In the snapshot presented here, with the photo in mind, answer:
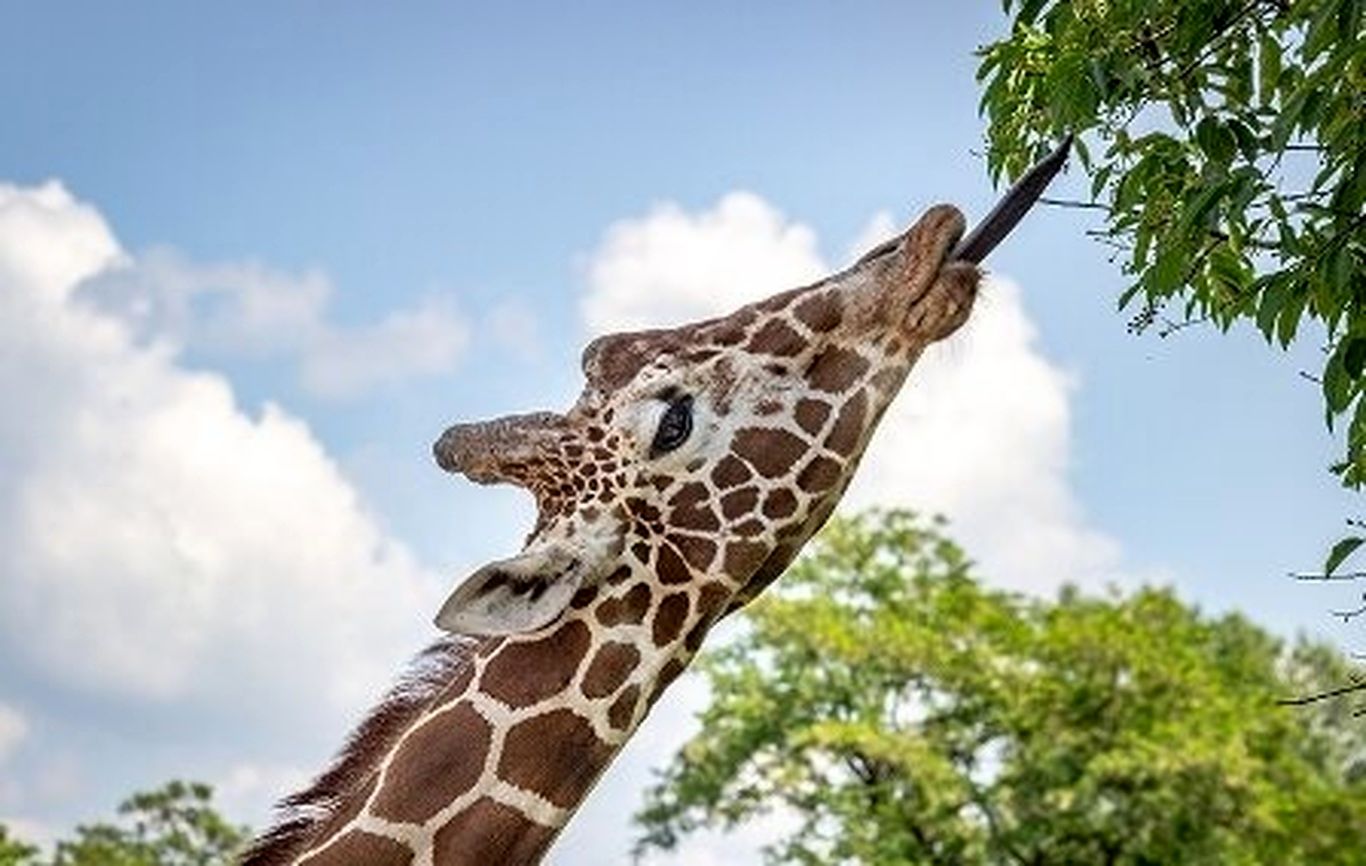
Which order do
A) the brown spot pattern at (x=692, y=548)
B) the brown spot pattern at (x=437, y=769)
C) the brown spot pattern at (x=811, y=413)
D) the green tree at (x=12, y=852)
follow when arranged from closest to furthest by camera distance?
1. the brown spot pattern at (x=437, y=769)
2. the brown spot pattern at (x=692, y=548)
3. the brown spot pattern at (x=811, y=413)
4. the green tree at (x=12, y=852)

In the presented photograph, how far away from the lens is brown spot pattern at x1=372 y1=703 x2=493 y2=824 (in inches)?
160

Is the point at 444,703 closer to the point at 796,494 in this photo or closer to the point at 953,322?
the point at 796,494

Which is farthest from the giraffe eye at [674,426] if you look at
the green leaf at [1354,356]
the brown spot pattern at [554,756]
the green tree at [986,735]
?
the green tree at [986,735]

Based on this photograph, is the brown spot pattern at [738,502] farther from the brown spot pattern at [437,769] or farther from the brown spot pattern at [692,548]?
the brown spot pattern at [437,769]

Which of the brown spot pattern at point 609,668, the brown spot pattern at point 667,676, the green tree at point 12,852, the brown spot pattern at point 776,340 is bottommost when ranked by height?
the brown spot pattern at point 609,668

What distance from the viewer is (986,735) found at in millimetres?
20312

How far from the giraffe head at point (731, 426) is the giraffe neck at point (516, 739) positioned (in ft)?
0.38

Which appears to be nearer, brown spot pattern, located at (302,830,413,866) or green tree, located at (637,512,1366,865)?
brown spot pattern, located at (302,830,413,866)

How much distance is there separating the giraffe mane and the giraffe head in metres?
0.29

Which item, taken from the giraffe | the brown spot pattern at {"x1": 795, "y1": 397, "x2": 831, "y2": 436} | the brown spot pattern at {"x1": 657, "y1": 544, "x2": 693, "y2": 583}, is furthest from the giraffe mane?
the brown spot pattern at {"x1": 795, "y1": 397, "x2": 831, "y2": 436}

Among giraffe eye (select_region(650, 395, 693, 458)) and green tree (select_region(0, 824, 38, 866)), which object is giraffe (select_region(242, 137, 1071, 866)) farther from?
green tree (select_region(0, 824, 38, 866))

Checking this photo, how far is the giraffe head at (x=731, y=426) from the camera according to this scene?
432cm

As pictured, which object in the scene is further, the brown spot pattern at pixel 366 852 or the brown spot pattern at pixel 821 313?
the brown spot pattern at pixel 821 313

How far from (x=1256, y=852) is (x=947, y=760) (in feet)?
8.97
